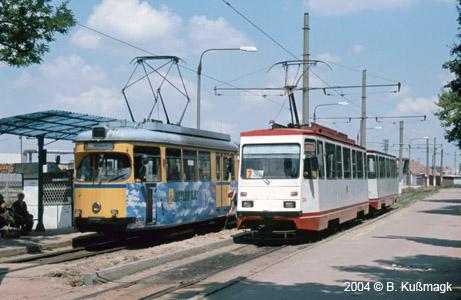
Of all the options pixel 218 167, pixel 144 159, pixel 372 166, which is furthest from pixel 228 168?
pixel 372 166

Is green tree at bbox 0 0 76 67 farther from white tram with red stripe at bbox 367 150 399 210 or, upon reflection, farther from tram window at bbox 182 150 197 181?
white tram with red stripe at bbox 367 150 399 210

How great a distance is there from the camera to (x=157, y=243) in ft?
59.2

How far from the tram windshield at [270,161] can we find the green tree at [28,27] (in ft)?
19.2

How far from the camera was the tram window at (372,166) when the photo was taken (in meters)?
26.5

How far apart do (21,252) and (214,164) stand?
23.2ft

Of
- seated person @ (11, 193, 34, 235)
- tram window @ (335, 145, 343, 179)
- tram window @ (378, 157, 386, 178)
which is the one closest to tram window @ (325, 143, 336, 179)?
tram window @ (335, 145, 343, 179)

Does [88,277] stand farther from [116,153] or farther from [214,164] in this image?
[214,164]

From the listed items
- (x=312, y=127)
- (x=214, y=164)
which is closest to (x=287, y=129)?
(x=312, y=127)

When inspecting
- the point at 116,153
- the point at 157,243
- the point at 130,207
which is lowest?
the point at 157,243

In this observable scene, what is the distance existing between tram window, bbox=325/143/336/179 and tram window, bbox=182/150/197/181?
390 centimetres

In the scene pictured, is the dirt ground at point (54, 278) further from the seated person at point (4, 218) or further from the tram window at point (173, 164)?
the seated person at point (4, 218)

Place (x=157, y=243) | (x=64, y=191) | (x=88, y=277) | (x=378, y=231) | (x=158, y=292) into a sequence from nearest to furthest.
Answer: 1. (x=158, y=292)
2. (x=88, y=277)
3. (x=157, y=243)
4. (x=378, y=231)
5. (x=64, y=191)

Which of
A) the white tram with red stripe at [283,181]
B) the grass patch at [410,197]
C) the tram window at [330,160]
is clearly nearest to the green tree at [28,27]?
the white tram with red stripe at [283,181]

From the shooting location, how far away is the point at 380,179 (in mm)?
A: 28859
